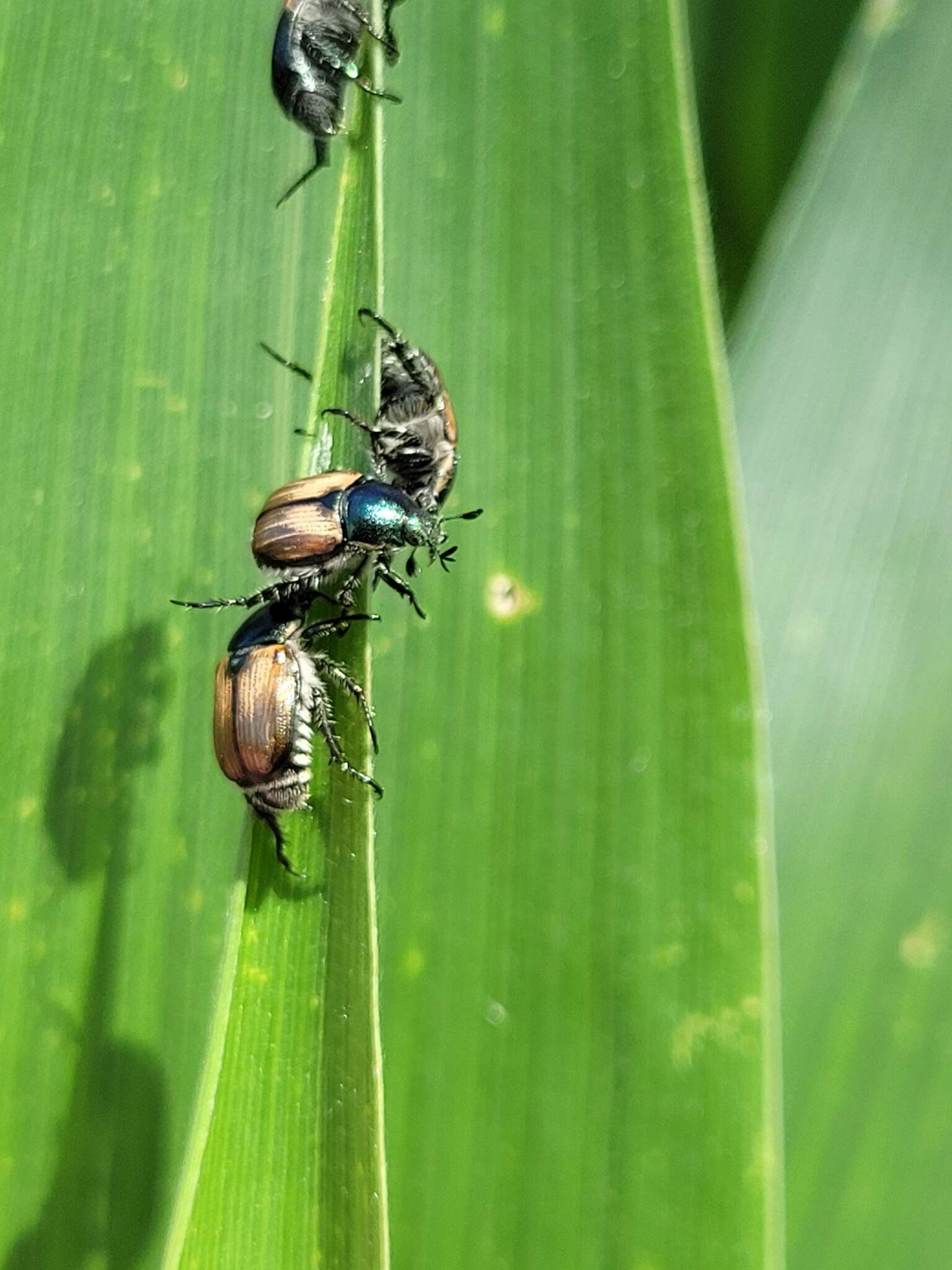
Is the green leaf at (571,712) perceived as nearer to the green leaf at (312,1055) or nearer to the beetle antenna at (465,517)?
the beetle antenna at (465,517)

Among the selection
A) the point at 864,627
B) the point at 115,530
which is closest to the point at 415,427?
the point at 115,530

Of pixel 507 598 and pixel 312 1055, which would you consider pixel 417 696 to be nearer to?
pixel 507 598

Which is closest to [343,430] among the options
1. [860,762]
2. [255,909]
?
[255,909]

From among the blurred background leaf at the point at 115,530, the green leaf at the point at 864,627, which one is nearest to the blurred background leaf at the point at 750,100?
the green leaf at the point at 864,627

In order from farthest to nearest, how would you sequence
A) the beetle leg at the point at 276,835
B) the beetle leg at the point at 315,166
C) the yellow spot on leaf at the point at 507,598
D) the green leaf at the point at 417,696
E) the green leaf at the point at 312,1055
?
the beetle leg at the point at 315,166 < the yellow spot on leaf at the point at 507,598 < the green leaf at the point at 417,696 < the beetle leg at the point at 276,835 < the green leaf at the point at 312,1055

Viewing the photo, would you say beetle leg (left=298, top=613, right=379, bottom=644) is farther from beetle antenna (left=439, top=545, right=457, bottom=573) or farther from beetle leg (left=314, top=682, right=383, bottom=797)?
beetle antenna (left=439, top=545, right=457, bottom=573)

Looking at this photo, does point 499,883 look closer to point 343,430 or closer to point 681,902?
point 681,902
